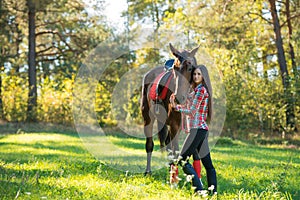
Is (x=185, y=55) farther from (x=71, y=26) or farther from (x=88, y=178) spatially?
(x=71, y=26)

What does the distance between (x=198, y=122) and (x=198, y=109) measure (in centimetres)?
16

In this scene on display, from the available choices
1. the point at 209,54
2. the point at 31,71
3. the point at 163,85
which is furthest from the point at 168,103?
the point at 31,71

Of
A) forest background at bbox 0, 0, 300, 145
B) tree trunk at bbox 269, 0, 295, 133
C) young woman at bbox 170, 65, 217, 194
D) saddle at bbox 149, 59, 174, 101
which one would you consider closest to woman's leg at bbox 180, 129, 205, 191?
young woman at bbox 170, 65, 217, 194

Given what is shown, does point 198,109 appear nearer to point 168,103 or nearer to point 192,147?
point 192,147

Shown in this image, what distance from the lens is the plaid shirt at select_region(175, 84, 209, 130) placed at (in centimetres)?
527

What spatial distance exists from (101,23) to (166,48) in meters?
14.2

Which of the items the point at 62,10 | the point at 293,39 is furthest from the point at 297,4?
the point at 62,10

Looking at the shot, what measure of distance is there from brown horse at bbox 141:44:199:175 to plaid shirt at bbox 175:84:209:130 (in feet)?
0.83

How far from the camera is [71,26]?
22.3 m

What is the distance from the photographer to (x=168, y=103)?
660cm

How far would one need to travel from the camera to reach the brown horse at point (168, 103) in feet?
18.3

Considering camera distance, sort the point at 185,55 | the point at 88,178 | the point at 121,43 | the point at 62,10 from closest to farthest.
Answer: the point at 185,55, the point at 88,178, the point at 121,43, the point at 62,10

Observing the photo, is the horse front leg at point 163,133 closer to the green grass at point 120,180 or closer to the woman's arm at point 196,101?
the green grass at point 120,180

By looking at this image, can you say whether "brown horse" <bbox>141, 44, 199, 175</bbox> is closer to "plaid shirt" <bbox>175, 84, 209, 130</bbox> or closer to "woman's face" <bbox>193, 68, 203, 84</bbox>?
"woman's face" <bbox>193, 68, 203, 84</bbox>
